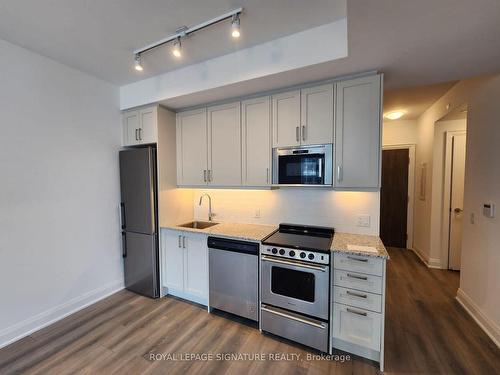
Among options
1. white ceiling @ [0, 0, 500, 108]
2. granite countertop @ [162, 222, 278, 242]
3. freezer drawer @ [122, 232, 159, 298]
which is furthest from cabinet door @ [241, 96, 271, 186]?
freezer drawer @ [122, 232, 159, 298]

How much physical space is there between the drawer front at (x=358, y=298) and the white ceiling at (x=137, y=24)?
7.30ft

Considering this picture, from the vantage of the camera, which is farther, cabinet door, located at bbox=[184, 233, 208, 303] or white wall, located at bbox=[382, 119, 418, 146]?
white wall, located at bbox=[382, 119, 418, 146]

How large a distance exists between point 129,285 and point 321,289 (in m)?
2.62

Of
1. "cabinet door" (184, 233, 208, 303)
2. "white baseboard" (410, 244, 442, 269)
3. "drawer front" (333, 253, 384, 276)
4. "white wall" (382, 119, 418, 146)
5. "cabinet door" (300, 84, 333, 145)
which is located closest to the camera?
"drawer front" (333, 253, 384, 276)

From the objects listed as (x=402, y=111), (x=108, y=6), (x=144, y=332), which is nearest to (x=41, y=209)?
(x=144, y=332)

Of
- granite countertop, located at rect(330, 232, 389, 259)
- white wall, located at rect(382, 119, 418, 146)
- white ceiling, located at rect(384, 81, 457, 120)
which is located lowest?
granite countertop, located at rect(330, 232, 389, 259)

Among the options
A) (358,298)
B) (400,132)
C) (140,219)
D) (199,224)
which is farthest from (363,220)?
(400,132)

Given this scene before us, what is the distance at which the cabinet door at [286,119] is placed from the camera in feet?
7.62

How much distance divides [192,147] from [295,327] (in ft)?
7.68

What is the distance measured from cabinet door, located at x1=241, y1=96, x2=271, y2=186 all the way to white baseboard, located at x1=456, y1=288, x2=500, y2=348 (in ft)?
8.39

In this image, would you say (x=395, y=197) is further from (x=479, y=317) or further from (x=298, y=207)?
(x=298, y=207)

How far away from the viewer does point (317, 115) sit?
7.32ft

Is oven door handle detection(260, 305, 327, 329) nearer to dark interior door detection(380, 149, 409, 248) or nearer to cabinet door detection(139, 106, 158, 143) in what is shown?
cabinet door detection(139, 106, 158, 143)

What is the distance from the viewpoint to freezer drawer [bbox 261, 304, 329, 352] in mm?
1926
